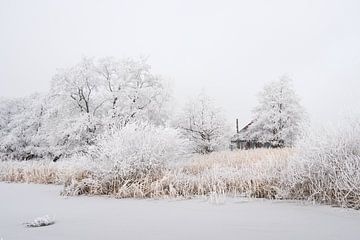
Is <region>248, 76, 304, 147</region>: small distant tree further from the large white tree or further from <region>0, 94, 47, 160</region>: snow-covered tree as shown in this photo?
<region>0, 94, 47, 160</region>: snow-covered tree

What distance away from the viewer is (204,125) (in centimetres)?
3825

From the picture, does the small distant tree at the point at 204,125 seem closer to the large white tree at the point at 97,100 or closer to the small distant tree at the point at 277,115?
the small distant tree at the point at 277,115

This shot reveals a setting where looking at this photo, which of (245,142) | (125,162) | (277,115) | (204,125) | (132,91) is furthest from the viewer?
(245,142)

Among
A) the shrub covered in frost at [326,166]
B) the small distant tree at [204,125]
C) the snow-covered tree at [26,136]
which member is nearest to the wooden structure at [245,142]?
the small distant tree at [204,125]

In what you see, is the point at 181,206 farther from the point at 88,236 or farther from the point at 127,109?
the point at 127,109

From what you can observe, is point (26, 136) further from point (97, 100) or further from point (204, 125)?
point (204, 125)

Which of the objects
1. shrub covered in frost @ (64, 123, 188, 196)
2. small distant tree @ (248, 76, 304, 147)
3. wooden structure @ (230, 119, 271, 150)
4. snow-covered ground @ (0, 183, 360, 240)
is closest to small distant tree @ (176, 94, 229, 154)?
wooden structure @ (230, 119, 271, 150)

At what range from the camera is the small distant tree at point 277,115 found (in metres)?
36.4

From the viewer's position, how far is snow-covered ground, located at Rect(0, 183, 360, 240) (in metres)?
4.58

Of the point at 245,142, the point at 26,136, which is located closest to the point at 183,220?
the point at 26,136

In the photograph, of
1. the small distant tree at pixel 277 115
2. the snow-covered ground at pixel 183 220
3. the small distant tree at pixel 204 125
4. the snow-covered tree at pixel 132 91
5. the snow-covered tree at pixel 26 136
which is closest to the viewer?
the snow-covered ground at pixel 183 220

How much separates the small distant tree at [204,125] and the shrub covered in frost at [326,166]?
28.7 m

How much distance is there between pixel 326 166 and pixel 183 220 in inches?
133

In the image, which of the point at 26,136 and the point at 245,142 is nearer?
the point at 26,136
